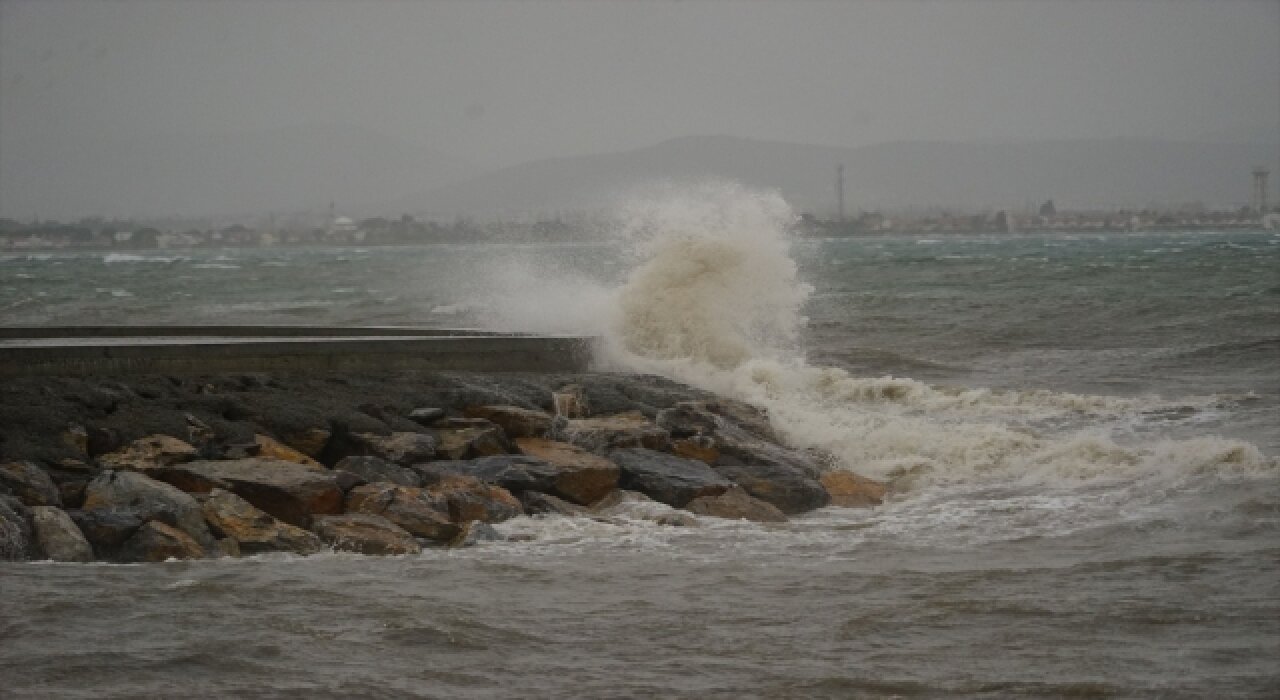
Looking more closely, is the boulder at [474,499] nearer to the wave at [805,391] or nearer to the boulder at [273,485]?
the boulder at [273,485]

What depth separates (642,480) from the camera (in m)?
11.7

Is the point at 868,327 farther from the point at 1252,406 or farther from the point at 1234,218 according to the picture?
the point at 1234,218

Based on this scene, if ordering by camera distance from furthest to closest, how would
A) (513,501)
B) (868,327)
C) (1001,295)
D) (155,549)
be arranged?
1. (1001,295)
2. (868,327)
3. (513,501)
4. (155,549)

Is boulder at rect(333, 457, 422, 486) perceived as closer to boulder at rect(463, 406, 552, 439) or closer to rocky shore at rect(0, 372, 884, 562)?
rocky shore at rect(0, 372, 884, 562)

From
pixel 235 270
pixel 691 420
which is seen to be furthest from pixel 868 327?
pixel 235 270

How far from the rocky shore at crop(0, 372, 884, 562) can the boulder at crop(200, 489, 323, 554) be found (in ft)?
0.03

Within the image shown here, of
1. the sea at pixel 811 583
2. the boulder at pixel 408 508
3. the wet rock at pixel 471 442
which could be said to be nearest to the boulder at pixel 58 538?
the sea at pixel 811 583

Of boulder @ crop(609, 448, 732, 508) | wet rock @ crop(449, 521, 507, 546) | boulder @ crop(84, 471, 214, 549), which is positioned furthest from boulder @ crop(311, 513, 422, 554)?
boulder @ crop(609, 448, 732, 508)

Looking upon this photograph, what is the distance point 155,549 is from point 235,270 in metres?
67.4

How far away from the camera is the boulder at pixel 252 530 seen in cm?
959

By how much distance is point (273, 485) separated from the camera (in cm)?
Result: 1025

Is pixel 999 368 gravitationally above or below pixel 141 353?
below

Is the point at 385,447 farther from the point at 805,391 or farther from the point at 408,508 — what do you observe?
the point at 805,391

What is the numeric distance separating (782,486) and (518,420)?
215cm
